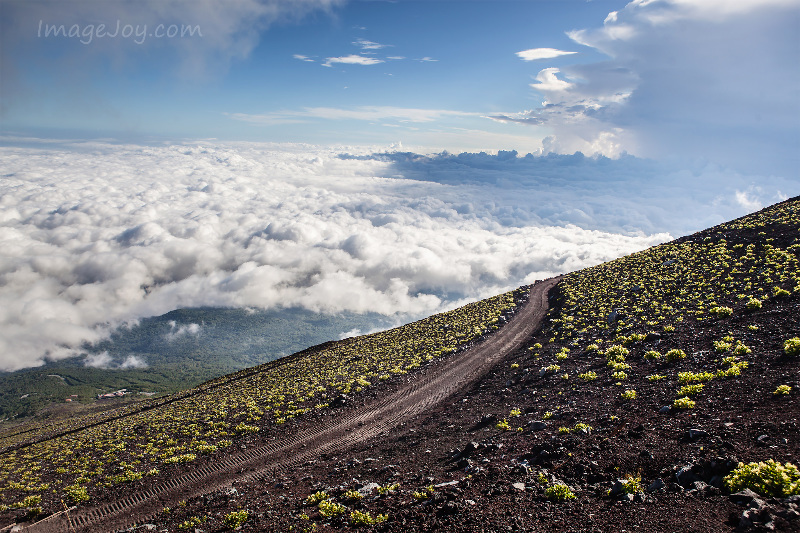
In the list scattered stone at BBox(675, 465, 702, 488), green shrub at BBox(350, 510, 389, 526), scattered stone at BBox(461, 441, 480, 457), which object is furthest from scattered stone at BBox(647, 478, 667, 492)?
green shrub at BBox(350, 510, 389, 526)

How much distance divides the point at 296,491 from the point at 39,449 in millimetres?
32345

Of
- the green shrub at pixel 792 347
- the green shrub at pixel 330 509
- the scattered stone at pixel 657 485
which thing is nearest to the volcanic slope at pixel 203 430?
the green shrub at pixel 330 509

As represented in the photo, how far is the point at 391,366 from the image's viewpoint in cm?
4019

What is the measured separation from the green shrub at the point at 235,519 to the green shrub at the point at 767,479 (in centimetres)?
1662

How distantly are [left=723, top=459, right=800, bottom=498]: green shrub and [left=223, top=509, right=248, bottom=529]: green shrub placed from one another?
1662 centimetres

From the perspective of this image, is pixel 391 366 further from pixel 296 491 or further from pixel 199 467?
pixel 296 491

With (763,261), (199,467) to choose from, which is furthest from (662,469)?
(763,261)

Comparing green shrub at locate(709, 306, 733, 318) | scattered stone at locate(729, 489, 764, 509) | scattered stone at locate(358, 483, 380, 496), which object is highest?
green shrub at locate(709, 306, 733, 318)

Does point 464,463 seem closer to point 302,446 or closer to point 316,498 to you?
point 316,498

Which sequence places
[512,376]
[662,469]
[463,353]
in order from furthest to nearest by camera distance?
[463,353]
[512,376]
[662,469]

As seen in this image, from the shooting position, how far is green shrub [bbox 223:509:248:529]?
14.6 metres

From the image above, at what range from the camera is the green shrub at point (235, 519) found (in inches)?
575

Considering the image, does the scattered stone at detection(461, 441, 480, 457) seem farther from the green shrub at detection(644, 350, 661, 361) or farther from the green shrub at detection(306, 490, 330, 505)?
the green shrub at detection(644, 350, 661, 361)

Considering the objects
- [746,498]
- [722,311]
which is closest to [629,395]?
[746,498]
